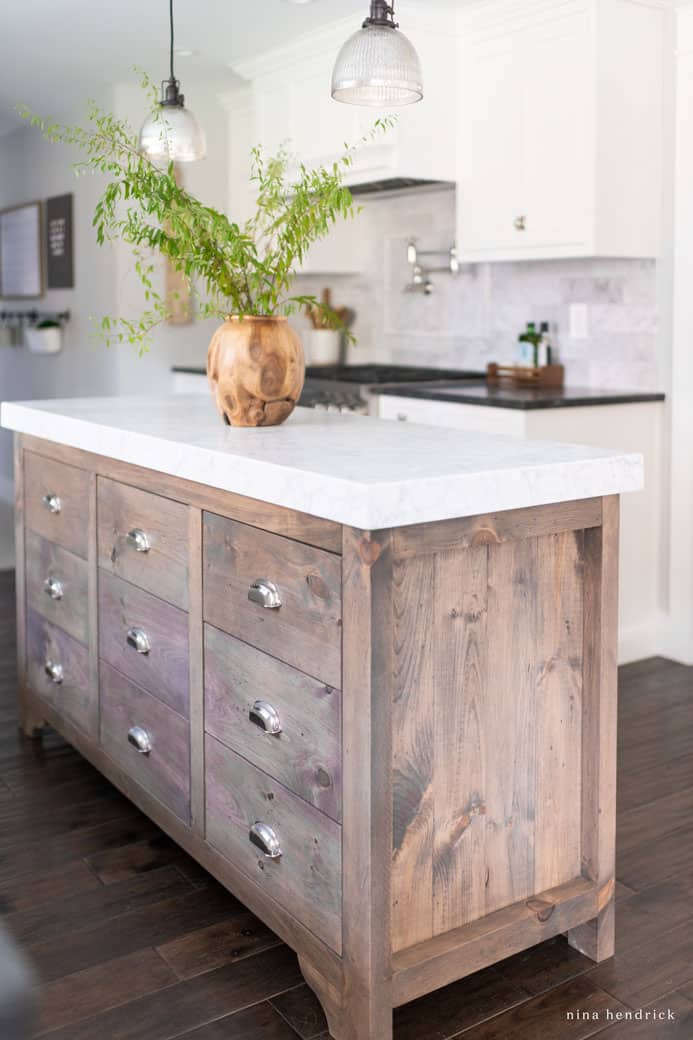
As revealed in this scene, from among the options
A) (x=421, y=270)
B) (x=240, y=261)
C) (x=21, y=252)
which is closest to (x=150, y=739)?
(x=240, y=261)

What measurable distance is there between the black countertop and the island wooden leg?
1747 millimetres

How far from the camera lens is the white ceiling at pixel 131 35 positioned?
4.12m

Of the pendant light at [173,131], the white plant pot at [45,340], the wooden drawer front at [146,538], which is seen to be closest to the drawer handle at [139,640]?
the wooden drawer front at [146,538]

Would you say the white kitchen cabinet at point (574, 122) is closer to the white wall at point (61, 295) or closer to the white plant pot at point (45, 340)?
the white wall at point (61, 295)

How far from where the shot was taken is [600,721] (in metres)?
1.94

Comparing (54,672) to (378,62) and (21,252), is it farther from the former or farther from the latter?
(21,252)

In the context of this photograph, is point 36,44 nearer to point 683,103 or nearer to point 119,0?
point 119,0

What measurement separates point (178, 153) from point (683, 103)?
5.97 feet

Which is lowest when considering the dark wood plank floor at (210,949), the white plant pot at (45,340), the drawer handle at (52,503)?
the dark wood plank floor at (210,949)

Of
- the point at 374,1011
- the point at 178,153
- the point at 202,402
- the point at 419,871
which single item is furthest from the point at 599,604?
the point at 178,153

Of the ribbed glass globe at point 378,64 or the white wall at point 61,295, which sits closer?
the ribbed glass globe at point 378,64

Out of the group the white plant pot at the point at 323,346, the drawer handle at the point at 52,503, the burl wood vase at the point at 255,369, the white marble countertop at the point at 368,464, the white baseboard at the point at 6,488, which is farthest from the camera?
the white baseboard at the point at 6,488

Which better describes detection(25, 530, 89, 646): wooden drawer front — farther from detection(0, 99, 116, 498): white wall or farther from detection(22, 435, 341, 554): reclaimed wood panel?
detection(0, 99, 116, 498): white wall

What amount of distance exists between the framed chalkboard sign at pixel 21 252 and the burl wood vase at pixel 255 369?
4.79 metres
